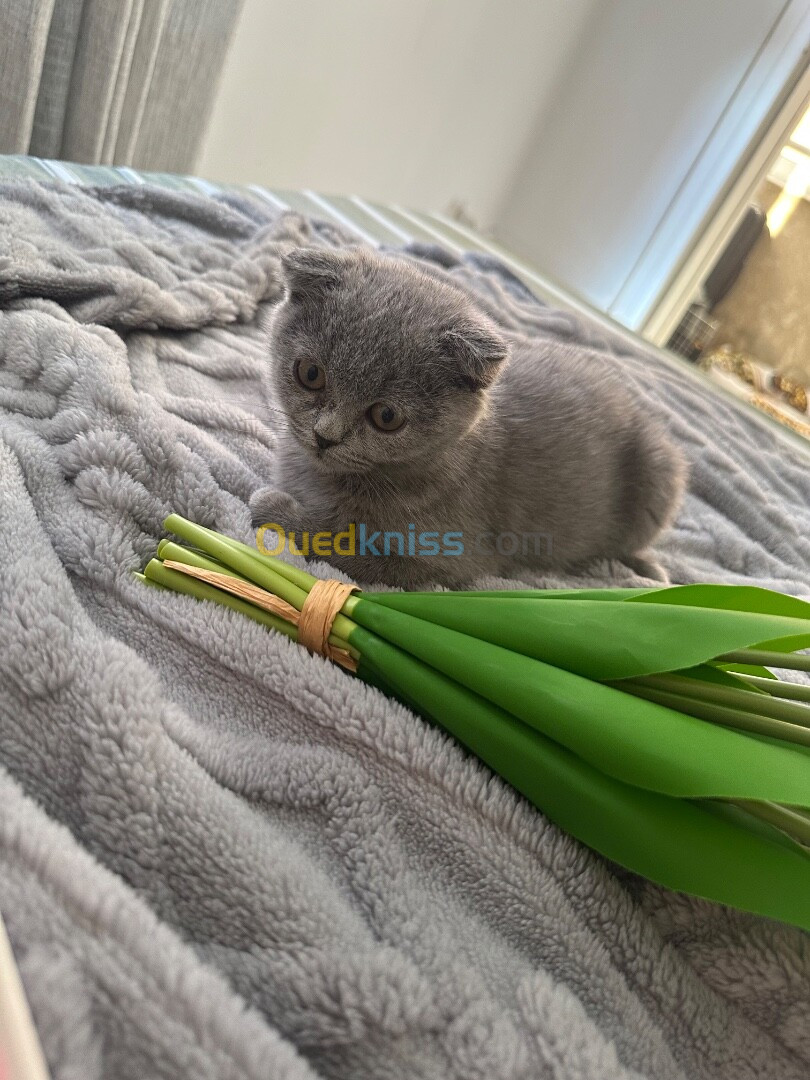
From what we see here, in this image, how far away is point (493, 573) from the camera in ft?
3.02

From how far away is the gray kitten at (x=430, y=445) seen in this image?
746 millimetres

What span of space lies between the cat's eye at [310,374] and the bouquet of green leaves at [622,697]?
23 cm

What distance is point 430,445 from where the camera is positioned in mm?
786

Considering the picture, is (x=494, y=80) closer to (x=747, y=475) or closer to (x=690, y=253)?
(x=690, y=253)

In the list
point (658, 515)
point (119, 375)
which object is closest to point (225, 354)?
point (119, 375)

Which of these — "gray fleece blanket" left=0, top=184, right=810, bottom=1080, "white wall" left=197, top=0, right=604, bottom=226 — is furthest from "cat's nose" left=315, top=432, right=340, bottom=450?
"white wall" left=197, top=0, right=604, bottom=226

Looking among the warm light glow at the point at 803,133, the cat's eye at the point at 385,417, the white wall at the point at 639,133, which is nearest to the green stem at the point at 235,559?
the cat's eye at the point at 385,417

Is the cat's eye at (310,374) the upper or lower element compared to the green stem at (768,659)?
lower

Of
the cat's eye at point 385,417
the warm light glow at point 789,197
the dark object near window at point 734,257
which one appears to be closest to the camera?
the cat's eye at point 385,417

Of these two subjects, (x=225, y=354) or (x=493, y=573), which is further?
(x=225, y=354)

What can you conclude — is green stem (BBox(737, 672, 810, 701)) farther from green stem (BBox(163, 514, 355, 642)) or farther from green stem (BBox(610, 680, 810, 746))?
green stem (BBox(163, 514, 355, 642))

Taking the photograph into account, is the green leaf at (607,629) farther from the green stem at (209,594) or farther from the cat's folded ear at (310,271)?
the cat's folded ear at (310,271)

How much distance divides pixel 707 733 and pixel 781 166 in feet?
12.1

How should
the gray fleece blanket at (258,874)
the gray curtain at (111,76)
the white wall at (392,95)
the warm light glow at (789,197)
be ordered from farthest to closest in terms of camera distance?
the warm light glow at (789,197), the white wall at (392,95), the gray curtain at (111,76), the gray fleece blanket at (258,874)
